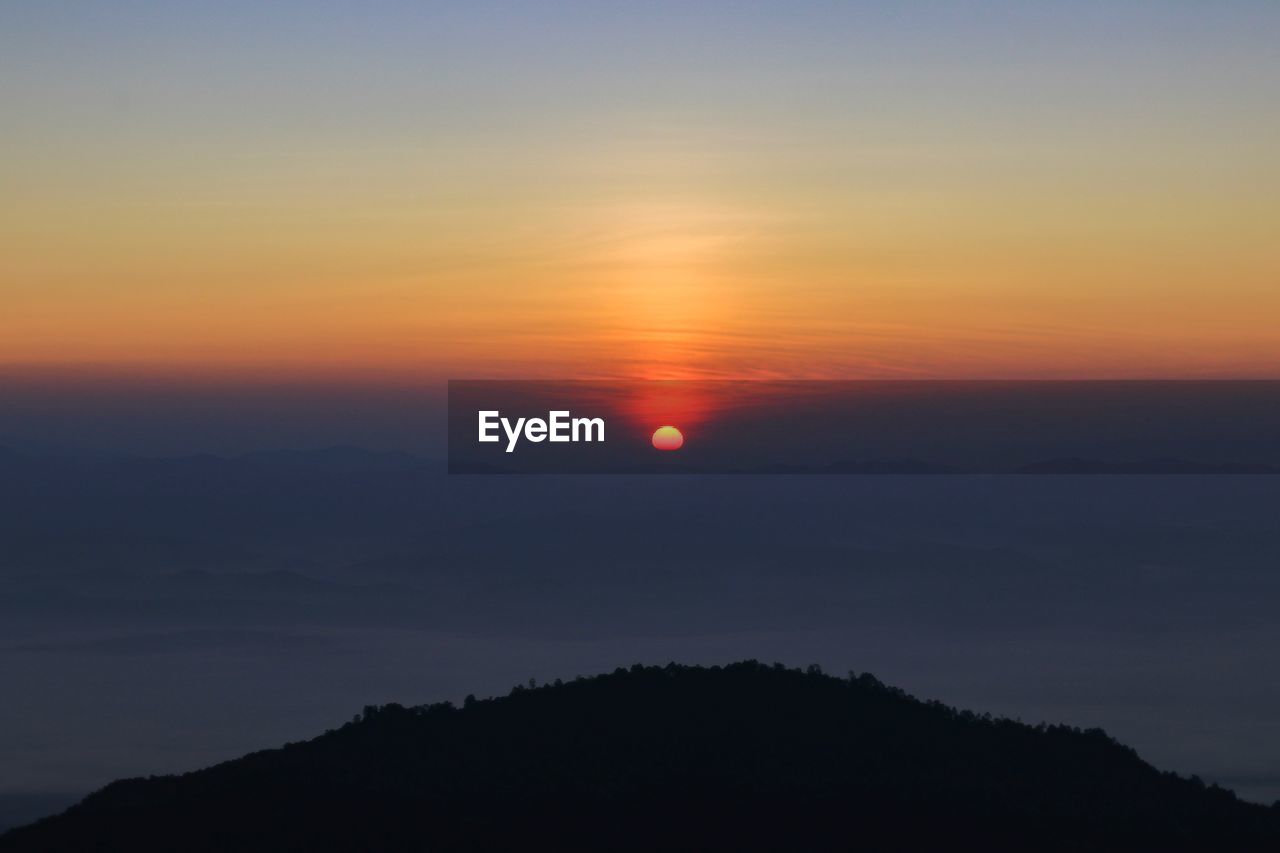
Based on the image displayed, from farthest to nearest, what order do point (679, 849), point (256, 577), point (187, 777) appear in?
point (256, 577)
point (187, 777)
point (679, 849)

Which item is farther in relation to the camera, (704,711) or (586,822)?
(704,711)

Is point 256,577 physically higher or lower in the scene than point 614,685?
lower

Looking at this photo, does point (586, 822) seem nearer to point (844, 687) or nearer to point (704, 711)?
point (704, 711)

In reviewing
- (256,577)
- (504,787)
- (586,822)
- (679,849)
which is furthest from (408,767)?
(256,577)

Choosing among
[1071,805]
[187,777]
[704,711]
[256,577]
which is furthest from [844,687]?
[256,577]

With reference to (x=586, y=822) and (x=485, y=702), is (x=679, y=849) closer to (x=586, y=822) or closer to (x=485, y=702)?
(x=586, y=822)

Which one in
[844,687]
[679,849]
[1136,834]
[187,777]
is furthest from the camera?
[844,687]
